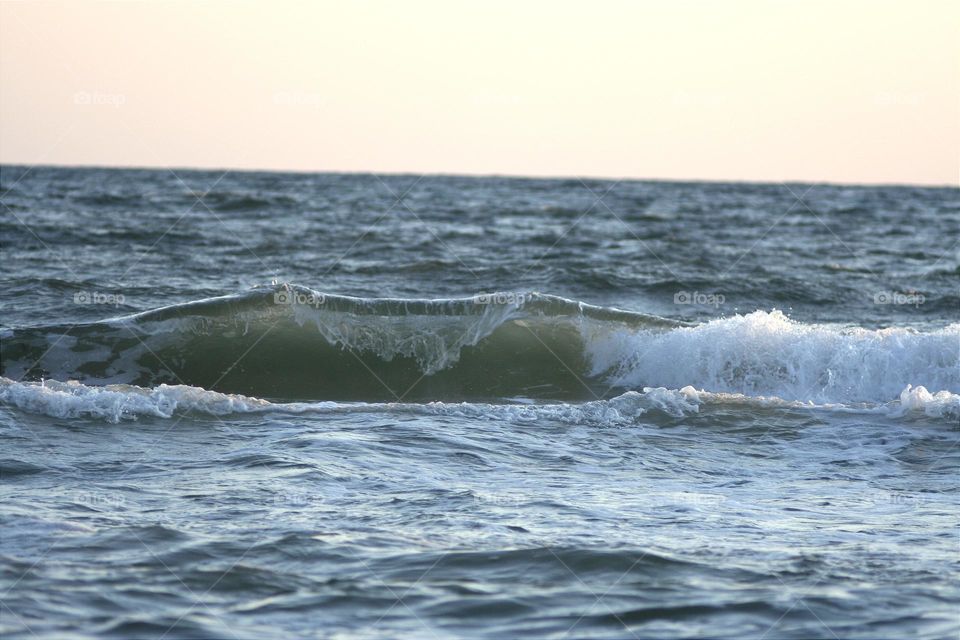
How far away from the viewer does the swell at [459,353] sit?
1110 cm

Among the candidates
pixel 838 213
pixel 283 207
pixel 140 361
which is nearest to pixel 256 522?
pixel 140 361

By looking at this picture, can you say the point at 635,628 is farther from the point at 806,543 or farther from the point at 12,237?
the point at 12,237

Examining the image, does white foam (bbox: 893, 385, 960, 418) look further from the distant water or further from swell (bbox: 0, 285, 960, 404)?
swell (bbox: 0, 285, 960, 404)

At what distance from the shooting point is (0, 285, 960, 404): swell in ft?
36.4

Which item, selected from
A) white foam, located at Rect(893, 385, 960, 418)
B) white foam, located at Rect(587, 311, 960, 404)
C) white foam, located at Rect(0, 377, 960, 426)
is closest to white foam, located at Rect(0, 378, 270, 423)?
white foam, located at Rect(0, 377, 960, 426)

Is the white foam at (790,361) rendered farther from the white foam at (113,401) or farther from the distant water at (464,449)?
the white foam at (113,401)

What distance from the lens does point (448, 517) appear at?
237 inches

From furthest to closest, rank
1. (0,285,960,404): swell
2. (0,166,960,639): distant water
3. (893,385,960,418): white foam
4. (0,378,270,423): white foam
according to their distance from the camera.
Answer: (0,285,960,404): swell → (893,385,960,418): white foam → (0,378,270,423): white foam → (0,166,960,639): distant water

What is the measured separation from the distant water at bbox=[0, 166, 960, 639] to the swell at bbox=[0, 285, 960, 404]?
32mm

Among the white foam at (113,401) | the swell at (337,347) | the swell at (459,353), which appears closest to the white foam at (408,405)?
the white foam at (113,401)

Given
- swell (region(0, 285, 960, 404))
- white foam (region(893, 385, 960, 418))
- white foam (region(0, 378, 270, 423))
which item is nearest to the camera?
white foam (region(0, 378, 270, 423))

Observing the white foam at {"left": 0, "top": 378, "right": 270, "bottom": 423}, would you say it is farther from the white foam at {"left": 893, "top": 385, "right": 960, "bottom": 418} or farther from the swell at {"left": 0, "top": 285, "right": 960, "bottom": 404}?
the white foam at {"left": 893, "top": 385, "right": 960, "bottom": 418}

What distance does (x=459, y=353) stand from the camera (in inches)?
472

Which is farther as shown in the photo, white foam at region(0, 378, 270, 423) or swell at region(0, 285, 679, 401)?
swell at region(0, 285, 679, 401)
